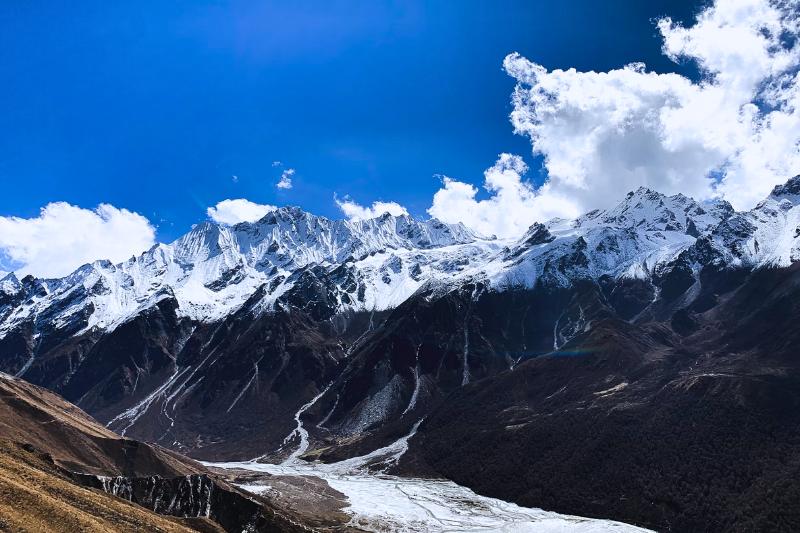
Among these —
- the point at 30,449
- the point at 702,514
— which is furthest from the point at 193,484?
the point at 702,514

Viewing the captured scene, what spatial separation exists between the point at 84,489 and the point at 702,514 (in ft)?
542

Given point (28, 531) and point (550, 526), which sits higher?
point (28, 531)

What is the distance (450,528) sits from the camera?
600 feet

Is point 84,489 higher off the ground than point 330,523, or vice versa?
point 84,489

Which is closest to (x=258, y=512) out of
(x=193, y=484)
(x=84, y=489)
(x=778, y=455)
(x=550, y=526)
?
(x=193, y=484)

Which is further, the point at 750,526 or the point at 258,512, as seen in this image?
the point at 750,526

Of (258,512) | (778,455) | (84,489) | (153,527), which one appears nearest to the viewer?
(153,527)

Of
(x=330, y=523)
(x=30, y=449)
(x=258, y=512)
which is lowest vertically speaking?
(x=330, y=523)

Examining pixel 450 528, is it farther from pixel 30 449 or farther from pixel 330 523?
pixel 30 449

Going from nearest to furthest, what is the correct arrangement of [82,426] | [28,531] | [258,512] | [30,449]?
[28,531]
[30,449]
[258,512]
[82,426]

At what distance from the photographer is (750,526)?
16938 centimetres

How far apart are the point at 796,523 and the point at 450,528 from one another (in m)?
89.8

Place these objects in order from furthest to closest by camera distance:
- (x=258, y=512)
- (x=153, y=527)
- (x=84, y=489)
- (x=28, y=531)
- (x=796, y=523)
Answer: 1. (x=796, y=523)
2. (x=258, y=512)
3. (x=84, y=489)
4. (x=153, y=527)
5. (x=28, y=531)

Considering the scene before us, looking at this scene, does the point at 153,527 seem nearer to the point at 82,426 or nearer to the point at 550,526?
the point at 82,426
